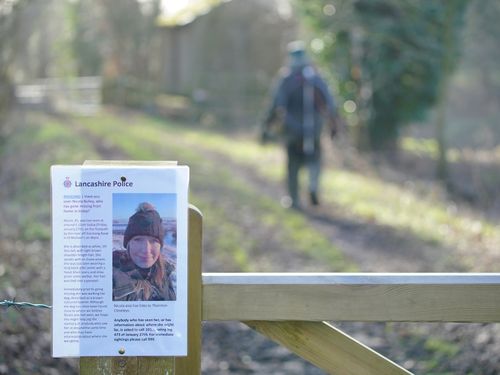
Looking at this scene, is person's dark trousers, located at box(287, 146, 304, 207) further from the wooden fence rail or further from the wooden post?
the wooden post

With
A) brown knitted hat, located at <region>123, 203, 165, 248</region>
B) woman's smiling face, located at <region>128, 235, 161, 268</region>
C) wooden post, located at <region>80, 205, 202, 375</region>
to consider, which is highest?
brown knitted hat, located at <region>123, 203, 165, 248</region>

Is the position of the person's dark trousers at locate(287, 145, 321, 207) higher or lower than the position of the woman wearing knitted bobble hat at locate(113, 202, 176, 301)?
lower

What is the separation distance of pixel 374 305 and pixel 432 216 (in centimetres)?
989

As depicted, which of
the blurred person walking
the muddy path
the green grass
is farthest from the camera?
the blurred person walking

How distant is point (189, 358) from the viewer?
10.1 feet

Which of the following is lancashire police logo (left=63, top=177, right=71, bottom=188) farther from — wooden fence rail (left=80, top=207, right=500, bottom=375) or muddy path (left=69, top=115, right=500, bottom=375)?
muddy path (left=69, top=115, right=500, bottom=375)

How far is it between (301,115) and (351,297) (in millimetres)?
9807

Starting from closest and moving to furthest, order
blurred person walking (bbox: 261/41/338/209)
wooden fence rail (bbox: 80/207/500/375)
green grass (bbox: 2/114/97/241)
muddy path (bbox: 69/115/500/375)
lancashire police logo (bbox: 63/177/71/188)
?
lancashire police logo (bbox: 63/177/71/188) < wooden fence rail (bbox: 80/207/500/375) < muddy path (bbox: 69/115/500/375) < green grass (bbox: 2/114/97/241) < blurred person walking (bbox: 261/41/338/209)

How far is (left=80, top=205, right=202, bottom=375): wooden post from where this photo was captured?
2.89 meters

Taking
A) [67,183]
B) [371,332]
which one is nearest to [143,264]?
[67,183]

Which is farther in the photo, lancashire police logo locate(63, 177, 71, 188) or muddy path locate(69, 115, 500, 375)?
muddy path locate(69, 115, 500, 375)

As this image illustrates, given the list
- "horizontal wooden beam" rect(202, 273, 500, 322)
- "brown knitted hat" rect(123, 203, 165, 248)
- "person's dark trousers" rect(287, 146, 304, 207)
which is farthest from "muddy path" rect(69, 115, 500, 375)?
"brown knitted hat" rect(123, 203, 165, 248)

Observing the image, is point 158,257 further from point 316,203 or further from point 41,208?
point 316,203

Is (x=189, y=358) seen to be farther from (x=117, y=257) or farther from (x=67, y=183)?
(x=67, y=183)
